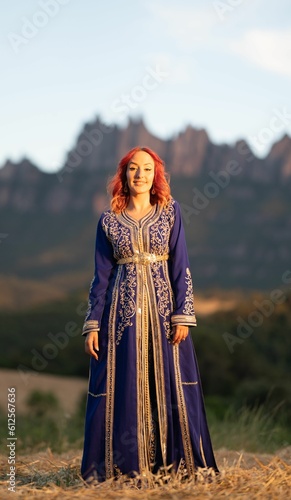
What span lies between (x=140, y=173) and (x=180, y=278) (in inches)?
27.6

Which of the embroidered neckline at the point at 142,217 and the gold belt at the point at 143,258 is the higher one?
the embroidered neckline at the point at 142,217

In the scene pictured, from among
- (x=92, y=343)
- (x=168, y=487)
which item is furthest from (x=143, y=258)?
(x=168, y=487)

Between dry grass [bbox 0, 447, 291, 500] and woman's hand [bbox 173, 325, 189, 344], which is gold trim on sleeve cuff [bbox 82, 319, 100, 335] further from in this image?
dry grass [bbox 0, 447, 291, 500]

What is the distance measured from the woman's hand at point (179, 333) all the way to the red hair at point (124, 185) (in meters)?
0.79

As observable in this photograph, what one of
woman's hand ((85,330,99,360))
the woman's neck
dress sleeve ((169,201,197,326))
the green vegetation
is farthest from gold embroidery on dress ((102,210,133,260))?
the green vegetation

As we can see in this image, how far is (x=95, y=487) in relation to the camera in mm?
4488

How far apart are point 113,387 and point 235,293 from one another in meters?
30.4

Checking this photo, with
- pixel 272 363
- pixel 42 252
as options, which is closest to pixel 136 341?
pixel 272 363

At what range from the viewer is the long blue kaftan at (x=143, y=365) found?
475 cm

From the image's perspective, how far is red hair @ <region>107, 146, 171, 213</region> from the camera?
5.02m

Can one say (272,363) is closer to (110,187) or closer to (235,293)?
(235,293)

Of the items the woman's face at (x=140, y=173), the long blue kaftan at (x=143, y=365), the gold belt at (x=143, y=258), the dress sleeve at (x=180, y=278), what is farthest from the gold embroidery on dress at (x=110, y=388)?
the woman's face at (x=140, y=173)

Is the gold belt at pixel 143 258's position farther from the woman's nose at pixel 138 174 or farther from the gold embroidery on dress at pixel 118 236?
the woman's nose at pixel 138 174

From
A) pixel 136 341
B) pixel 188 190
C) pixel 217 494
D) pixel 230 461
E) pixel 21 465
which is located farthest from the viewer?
pixel 188 190
